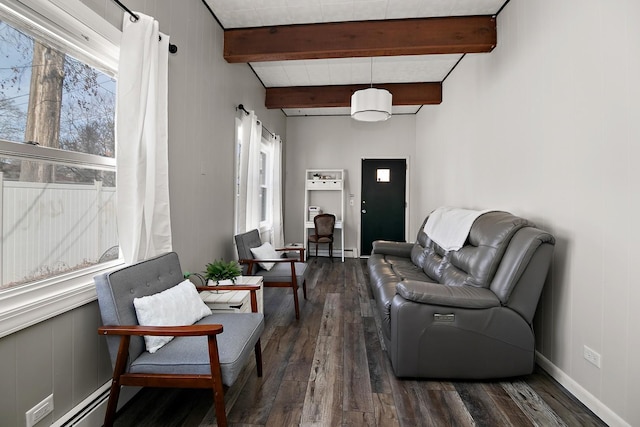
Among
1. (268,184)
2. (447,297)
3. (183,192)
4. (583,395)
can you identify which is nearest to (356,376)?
(447,297)

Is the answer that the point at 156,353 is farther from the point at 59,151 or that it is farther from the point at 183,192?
the point at 183,192

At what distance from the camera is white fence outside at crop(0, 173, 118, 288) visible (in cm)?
125

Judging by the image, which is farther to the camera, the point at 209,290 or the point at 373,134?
the point at 373,134

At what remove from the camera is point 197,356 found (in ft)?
4.78

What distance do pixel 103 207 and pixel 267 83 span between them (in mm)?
3431

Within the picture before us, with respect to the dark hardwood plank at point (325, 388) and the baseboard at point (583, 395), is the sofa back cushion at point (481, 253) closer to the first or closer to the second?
the baseboard at point (583, 395)

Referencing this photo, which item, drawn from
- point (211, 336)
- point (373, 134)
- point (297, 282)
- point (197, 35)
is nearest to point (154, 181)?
point (211, 336)

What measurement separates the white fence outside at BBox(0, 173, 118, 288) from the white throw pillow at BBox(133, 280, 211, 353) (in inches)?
16.3

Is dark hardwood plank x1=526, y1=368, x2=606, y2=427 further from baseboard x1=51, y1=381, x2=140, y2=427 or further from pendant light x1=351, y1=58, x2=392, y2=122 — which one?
pendant light x1=351, y1=58, x2=392, y2=122

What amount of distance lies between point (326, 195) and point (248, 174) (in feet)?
9.25

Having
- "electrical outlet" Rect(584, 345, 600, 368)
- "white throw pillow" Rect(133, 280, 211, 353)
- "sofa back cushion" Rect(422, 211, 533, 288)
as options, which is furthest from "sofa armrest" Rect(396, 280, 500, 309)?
"white throw pillow" Rect(133, 280, 211, 353)

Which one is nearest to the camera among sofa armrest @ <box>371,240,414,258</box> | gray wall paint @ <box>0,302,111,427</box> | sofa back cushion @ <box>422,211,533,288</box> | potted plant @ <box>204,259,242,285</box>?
gray wall paint @ <box>0,302,111,427</box>

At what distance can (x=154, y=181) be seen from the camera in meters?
1.84

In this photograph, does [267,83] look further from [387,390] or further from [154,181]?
[387,390]
